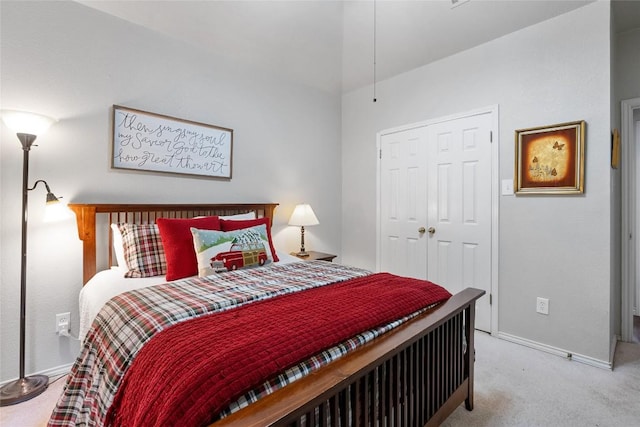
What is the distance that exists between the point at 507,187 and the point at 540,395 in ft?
5.02

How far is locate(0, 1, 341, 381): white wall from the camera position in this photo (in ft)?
6.38

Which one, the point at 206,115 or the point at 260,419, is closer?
the point at 260,419

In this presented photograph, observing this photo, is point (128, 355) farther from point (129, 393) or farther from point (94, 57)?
point (94, 57)

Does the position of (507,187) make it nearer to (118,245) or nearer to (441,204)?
(441,204)

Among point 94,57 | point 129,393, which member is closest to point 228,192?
point 94,57

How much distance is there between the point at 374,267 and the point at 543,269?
1661 mm

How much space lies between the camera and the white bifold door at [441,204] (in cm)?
282

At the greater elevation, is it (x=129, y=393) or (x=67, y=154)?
(x=67, y=154)

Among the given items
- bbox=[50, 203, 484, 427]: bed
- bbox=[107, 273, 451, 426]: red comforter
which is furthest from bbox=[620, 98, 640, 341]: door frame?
bbox=[107, 273, 451, 426]: red comforter

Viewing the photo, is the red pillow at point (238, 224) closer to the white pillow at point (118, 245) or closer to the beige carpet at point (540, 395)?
the white pillow at point (118, 245)

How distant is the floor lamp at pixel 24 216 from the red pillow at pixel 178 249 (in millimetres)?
657

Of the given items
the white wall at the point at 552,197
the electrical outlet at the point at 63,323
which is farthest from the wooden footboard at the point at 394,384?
the electrical outlet at the point at 63,323

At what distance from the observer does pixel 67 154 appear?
2.12 m

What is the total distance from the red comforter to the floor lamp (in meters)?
1.36
